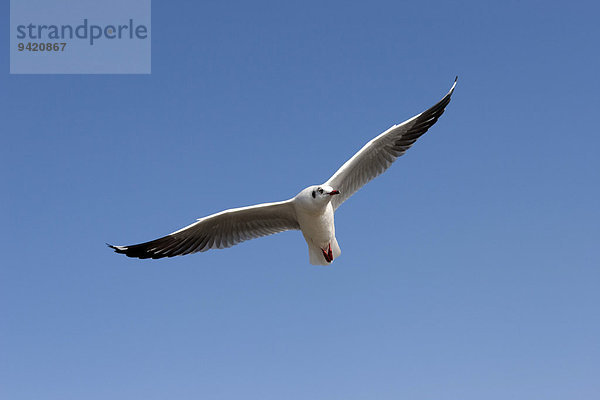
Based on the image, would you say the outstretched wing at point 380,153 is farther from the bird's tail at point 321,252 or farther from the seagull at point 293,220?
the bird's tail at point 321,252

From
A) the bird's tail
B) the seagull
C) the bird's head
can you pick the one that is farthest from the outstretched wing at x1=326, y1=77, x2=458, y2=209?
the bird's head

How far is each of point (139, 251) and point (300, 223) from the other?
8.26ft

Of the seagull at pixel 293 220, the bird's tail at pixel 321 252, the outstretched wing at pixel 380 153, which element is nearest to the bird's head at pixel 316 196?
the seagull at pixel 293 220

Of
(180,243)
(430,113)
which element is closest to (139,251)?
(180,243)

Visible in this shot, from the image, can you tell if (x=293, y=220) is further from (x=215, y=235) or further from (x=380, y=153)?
(x=380, y=153)

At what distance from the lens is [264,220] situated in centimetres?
1019

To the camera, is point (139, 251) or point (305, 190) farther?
point (139, 251)

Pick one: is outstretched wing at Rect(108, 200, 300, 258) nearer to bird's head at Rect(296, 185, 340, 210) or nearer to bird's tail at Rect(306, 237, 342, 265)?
bird's tail at Rect(306, 237, 342, 265)

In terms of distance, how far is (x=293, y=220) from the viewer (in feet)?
33.1

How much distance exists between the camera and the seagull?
9.79 metres

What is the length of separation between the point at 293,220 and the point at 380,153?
167cm

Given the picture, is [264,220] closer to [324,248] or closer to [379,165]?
[324,248]

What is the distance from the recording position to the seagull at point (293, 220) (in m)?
9.79

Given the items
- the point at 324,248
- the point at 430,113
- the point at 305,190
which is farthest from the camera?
the point at 430,113
